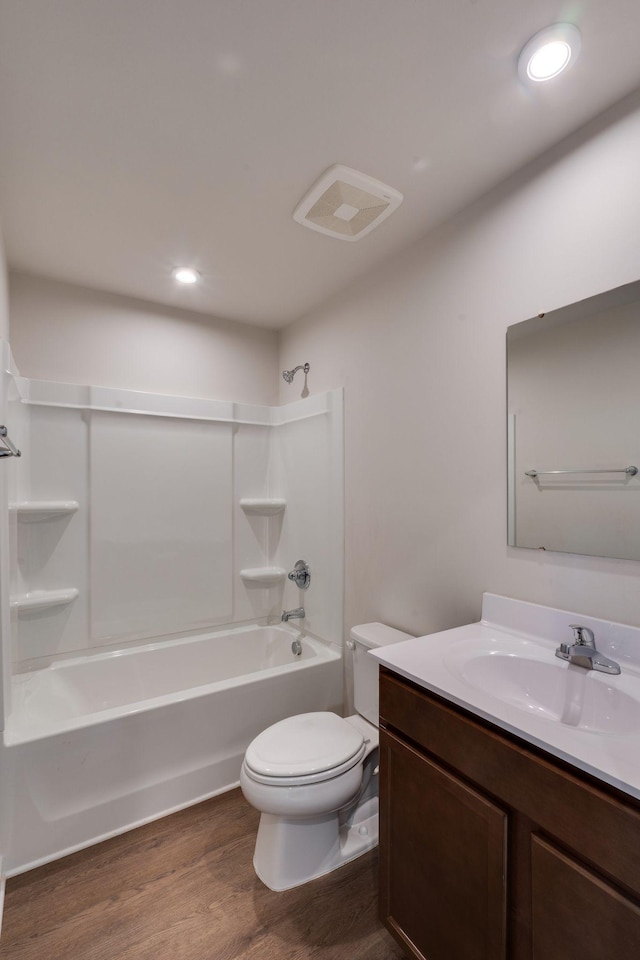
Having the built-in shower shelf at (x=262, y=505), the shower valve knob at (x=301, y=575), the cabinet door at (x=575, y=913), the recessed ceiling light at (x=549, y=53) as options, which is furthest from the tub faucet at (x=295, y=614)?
the recessed ceiling light at (x=549, y=53)

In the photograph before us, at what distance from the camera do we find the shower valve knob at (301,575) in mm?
2766

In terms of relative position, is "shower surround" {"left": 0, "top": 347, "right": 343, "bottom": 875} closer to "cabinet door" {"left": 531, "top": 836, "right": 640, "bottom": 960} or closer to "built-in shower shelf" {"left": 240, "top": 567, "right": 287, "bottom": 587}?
"built-in shower shelf" {"left": 240, "top": 567, "right": 287, "bottom": 587}

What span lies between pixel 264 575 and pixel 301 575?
0.32 m

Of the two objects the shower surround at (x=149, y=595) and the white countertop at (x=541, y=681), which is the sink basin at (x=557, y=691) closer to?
the white countertop at (x=541, y=681)

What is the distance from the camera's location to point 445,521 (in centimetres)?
184

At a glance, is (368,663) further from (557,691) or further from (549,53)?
(549,53)

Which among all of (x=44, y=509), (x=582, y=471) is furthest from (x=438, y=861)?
(x=44, y=509)

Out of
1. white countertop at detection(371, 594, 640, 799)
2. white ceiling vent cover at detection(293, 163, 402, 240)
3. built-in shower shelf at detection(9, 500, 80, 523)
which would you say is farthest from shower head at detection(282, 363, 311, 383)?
white countertop at detection(371, 594, 640, 799)

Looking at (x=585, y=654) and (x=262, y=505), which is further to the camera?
(x=262, y=505)

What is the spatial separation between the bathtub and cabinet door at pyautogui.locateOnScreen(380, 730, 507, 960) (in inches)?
40.2

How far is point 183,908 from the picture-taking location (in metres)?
1.51

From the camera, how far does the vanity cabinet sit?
2.56ft

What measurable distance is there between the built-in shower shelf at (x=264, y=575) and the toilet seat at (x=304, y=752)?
3.97 feet

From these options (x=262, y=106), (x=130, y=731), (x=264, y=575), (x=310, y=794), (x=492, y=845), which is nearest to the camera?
(x=492, y=845)
